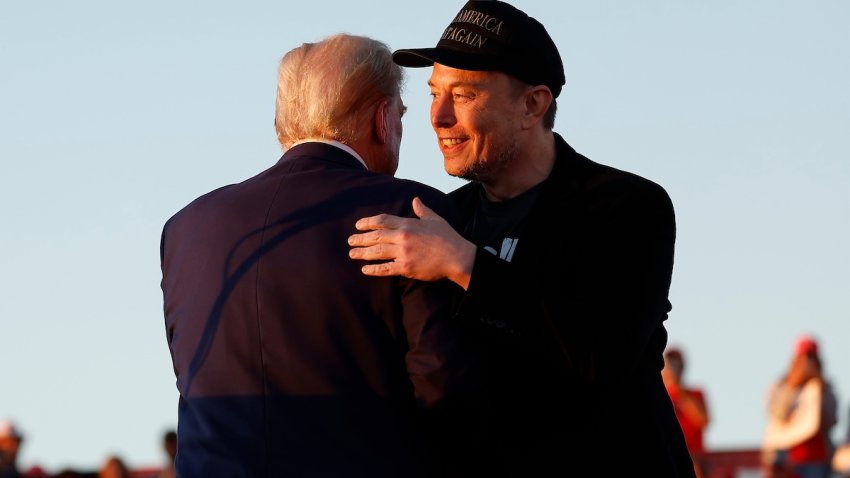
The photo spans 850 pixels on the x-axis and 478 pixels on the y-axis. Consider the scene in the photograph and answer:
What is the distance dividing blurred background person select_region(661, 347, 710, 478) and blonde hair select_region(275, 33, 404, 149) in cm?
651

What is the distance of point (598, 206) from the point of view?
4266 millimetres

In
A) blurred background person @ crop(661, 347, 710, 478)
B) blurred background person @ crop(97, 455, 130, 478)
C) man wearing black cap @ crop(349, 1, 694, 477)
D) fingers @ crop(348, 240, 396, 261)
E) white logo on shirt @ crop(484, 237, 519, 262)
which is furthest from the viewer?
blurred background person @ crop(97, 455, 130, 478)

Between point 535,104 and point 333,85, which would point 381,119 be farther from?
point 535,104

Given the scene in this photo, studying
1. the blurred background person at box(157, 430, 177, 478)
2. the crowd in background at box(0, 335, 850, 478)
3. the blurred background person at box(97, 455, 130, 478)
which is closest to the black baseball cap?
the crowd in background at box(0, 335, 850, 478)

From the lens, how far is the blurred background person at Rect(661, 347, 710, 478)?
10344 millimetres

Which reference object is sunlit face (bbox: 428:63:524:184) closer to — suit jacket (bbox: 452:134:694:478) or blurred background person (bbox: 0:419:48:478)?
suit jacket (bbox: 452:134:694:478)

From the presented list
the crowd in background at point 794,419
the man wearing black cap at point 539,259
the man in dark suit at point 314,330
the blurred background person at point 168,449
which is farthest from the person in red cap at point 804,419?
the man in dark suit at point 314,330

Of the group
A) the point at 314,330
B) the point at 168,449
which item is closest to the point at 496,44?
the point at 314,330

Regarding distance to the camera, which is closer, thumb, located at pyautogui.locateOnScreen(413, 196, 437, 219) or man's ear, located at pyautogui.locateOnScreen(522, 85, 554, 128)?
thumb, located at pyautogui.locateOnScreen(413, 196, 437, 219)

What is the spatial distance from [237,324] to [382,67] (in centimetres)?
72

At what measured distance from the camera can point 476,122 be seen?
14.7 feet

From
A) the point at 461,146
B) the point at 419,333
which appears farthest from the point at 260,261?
the point at 461,146

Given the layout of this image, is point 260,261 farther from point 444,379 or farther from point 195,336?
point 444,379

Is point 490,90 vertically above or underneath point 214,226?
above
